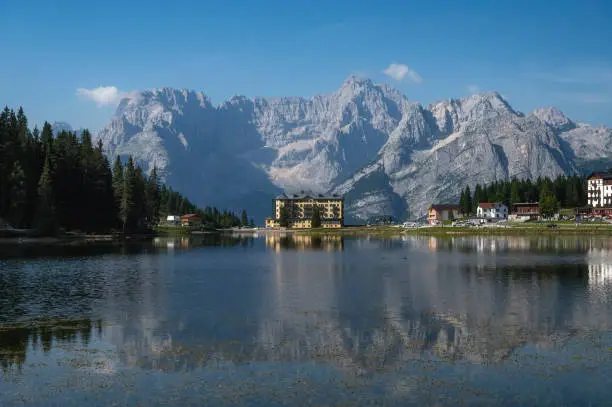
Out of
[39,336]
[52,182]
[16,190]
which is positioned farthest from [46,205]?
[39,336]

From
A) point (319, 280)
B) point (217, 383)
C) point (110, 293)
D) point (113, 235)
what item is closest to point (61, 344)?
point (217, 383)

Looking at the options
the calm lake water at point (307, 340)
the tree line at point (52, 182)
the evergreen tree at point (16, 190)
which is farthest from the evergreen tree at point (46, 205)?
the calm lake water at point (307, 340)

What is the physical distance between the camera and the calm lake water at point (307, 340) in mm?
29219

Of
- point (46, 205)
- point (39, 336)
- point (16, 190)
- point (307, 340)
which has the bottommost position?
point (307, 340)

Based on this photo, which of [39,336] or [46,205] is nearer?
[39,336]

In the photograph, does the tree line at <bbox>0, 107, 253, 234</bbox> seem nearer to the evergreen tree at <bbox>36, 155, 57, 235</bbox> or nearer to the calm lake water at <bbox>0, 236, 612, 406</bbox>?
the evergreen tree at <bbox>36, 155, 57, 235</bbox>

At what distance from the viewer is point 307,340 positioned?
4028 centimetres

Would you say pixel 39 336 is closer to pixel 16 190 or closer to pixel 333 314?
pixel 333 314

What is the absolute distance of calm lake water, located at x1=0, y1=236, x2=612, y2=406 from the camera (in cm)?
2922

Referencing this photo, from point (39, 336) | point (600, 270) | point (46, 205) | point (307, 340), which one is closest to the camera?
point (307, 340)

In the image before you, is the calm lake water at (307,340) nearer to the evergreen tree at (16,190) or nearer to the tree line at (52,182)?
the evergreen tree at (16,190)

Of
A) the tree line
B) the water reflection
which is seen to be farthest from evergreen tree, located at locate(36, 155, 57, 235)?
the water reflection

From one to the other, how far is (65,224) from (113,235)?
1927 centimetres

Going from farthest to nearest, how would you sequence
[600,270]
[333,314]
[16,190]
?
[16,190]
[600,270]
[333,314]
